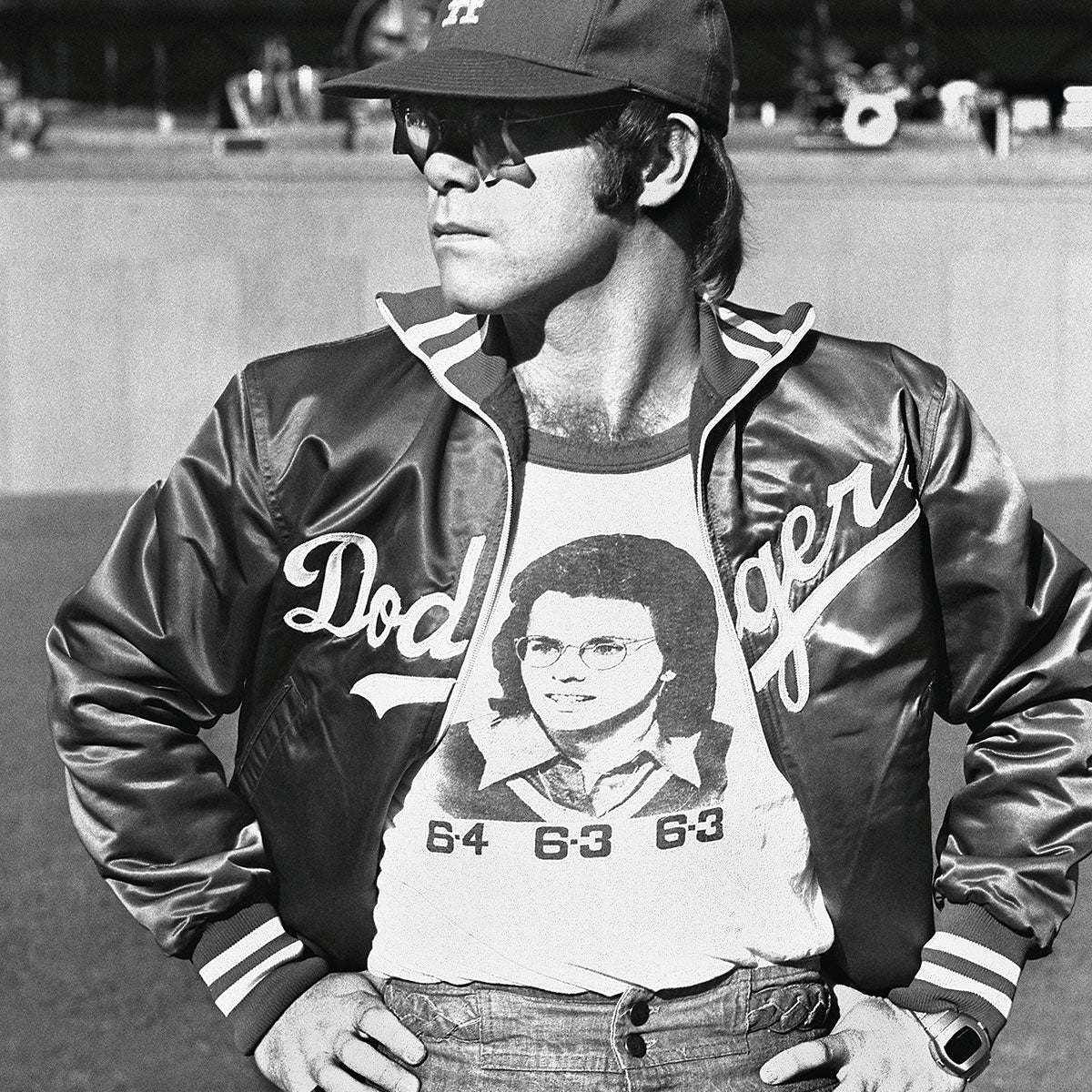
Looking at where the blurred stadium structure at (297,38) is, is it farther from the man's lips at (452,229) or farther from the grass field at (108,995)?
the man's lips at (452,229)

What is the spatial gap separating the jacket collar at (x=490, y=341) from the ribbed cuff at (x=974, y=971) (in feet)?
2.06

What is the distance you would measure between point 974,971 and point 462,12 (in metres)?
1.15

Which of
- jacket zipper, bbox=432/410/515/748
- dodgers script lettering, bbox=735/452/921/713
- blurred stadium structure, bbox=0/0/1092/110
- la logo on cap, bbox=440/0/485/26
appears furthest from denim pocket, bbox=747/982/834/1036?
blurred stadium structure, bbox=0/0/1092/110

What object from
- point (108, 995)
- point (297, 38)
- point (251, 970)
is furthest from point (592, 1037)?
point (297, 38)

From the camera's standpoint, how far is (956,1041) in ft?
7.36

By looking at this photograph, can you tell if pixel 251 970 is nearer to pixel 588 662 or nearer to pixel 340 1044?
pixel 340 1044

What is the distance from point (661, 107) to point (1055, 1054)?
3016 millimetres

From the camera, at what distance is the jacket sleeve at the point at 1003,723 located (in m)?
2.27

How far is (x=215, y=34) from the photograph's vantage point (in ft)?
80.5

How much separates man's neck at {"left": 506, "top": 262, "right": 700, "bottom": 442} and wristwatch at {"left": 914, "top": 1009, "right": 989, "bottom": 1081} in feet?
2.30


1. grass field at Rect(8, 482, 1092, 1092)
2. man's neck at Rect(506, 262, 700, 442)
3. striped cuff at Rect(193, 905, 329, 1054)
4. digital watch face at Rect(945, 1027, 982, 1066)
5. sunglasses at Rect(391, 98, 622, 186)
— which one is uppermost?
sunglasses at Rect(391, 98, 622, 186)

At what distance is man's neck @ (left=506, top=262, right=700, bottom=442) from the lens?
226cm

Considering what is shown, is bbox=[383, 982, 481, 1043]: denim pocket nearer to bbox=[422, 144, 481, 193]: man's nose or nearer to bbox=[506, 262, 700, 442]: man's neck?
bbox=[506, 262, 700, 442]: man's neck

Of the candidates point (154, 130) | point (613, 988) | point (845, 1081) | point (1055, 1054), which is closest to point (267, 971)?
point (613, 988)
